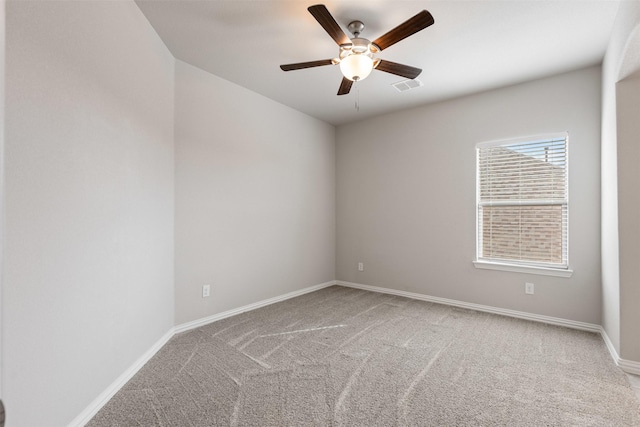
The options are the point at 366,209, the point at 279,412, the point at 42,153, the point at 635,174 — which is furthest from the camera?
the point at 366,209

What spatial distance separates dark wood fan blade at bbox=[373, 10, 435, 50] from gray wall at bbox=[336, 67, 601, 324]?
7.24 feet

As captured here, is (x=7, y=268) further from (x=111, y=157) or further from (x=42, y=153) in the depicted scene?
(x=111, y=157)

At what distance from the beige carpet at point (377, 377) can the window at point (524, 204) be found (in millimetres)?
759

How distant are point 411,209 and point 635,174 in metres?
2.34

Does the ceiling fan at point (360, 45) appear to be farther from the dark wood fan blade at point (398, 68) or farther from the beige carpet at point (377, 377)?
the beige carpet at point (377, 377)

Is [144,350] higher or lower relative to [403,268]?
lower

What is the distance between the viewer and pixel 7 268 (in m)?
1.42

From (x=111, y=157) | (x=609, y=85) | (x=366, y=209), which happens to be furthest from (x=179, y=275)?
(x=609, y=85)

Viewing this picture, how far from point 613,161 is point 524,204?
1.06m

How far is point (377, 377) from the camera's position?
2352 mm

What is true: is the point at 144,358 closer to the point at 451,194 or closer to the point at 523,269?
the point at 451,194

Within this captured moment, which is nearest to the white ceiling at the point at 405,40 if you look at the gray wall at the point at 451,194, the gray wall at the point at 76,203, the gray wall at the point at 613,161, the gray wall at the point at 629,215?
the gray wall at the point at 613,161

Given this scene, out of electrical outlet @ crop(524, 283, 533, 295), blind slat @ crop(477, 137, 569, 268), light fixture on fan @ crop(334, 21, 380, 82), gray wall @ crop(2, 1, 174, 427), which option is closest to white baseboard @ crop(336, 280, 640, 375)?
electrical outlet @ crop(524, 283, 533, 295)

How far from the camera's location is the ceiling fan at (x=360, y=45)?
80.3 inches
